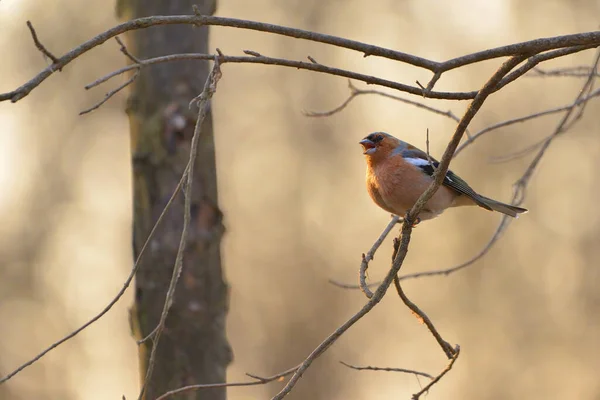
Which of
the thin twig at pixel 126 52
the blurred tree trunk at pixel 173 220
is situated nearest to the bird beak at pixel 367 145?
the blurred tree trunk at pixel 173 220

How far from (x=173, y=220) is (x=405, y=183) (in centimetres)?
153

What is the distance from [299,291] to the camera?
752 inches

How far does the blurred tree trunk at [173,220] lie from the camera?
4871 millimetres

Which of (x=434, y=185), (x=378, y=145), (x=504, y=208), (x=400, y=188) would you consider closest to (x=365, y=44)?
(x=434, y=185)

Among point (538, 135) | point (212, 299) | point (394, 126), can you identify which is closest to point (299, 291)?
point (394, 126)

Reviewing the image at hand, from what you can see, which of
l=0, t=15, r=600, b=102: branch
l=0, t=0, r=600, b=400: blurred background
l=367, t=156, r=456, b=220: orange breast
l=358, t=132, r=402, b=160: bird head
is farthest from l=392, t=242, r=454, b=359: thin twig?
l=0, t=0, r=600, b=400: blurred background

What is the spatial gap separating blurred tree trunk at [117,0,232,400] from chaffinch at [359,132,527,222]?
118cm

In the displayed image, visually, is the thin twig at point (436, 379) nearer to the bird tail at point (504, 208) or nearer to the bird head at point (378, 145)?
the bird tail at point (504, 208)

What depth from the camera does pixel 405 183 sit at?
5.41 meters

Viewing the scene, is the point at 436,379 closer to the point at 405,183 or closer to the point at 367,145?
Answer: the point at 405,183

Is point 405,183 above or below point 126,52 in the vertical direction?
below

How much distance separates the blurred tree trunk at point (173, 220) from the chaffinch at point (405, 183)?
1.18 m

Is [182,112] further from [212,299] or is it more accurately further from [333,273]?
[333,273]

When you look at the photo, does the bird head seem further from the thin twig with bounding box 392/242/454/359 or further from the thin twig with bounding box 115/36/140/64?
the thin twig with bounding box 115/36/140/64
